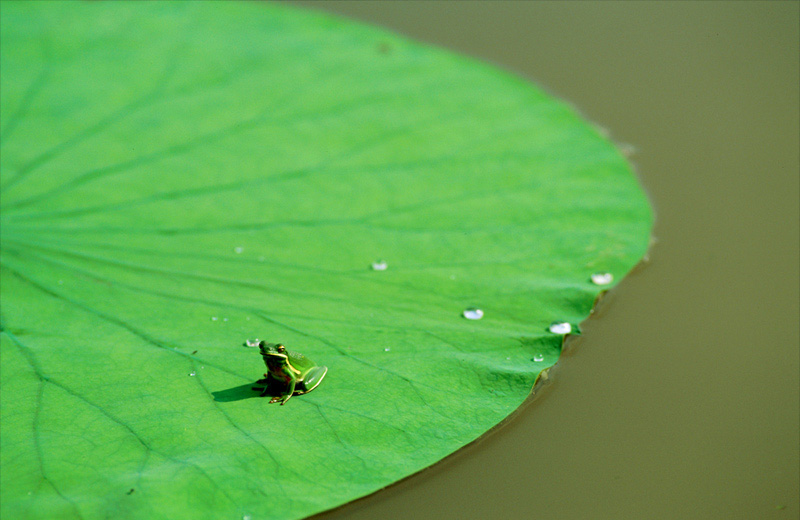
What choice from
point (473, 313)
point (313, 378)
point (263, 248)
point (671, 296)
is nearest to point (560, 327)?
point (473, 313)

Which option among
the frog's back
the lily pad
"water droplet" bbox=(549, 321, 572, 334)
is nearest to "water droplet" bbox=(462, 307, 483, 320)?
the lily pad

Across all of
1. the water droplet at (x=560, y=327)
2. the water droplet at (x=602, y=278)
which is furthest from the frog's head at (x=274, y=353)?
the water droplet at (x=602, y=278)

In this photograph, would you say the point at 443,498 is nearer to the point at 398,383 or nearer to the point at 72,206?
the point at 398,383

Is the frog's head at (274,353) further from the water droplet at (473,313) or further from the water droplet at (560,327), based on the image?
the water droplet at (560,327)

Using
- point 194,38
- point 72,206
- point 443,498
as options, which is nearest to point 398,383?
point 443,498

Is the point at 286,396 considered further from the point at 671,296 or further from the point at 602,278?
the point at 671,296
